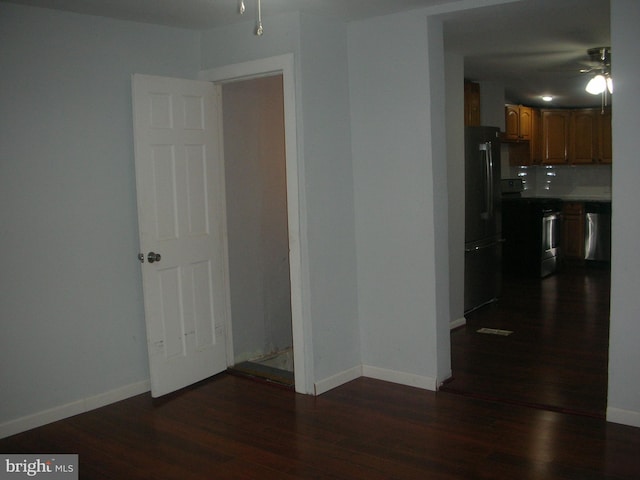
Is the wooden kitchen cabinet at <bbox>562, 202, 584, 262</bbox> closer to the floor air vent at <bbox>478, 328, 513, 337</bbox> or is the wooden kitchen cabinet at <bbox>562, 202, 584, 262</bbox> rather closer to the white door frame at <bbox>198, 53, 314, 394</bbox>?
the floor air vent at <bbox>478, 328, 513, 337</bbox>

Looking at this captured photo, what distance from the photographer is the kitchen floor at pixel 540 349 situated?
3.97 meters

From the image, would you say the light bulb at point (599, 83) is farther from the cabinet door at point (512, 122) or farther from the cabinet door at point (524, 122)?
the cabinet door at point (524, 122)

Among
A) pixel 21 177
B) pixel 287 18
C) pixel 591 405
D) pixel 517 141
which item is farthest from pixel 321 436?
pixel 517 141

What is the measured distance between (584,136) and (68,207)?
7313 mm

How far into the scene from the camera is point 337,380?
423 centimetres

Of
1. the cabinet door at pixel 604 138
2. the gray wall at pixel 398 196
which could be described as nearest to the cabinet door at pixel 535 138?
the cabinet door at pixel 604 138

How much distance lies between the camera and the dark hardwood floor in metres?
3.02

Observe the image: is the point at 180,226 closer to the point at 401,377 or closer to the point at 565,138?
the point at 401,377

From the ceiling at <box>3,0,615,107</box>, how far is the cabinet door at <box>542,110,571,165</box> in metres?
2.95

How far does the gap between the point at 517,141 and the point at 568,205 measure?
1140 millimetres

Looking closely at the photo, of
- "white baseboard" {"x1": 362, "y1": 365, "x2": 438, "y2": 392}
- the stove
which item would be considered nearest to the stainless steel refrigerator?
the stove

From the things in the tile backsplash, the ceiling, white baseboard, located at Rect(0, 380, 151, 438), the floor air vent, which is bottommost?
the floor air vent

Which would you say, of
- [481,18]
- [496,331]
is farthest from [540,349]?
[481,18]

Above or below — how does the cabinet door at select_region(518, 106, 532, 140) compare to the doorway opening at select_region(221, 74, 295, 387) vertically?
above
